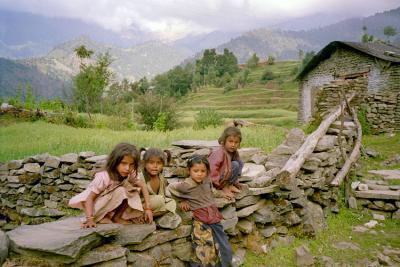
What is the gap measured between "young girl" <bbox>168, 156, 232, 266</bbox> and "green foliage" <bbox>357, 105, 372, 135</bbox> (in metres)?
13.1

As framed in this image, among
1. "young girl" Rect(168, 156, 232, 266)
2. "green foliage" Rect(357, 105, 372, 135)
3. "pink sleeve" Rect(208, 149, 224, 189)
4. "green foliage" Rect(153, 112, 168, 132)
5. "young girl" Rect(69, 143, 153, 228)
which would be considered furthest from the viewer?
"green foliage" Rect(153, 112, 168, 132)

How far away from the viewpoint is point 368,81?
16.3m

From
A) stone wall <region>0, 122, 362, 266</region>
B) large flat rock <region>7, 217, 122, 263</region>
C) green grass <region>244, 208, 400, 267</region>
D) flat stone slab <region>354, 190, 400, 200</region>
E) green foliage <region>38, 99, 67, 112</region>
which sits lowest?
green grass <region>244, 208, 400, 267</region>

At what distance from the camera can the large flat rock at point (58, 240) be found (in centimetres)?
264

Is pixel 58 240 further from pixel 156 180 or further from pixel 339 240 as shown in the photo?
pixel 339 240

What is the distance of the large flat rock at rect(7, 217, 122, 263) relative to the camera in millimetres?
2637

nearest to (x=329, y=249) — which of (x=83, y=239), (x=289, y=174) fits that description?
(x=289, y=174)

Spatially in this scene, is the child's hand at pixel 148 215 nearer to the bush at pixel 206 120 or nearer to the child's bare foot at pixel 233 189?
the child's bare foot at pixel 233 189

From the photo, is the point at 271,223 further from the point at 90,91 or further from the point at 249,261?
the point at 90,91

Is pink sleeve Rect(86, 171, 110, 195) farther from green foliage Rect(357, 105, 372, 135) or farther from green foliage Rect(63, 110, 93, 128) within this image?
green foliage Rect(357, 105, 372, 135)

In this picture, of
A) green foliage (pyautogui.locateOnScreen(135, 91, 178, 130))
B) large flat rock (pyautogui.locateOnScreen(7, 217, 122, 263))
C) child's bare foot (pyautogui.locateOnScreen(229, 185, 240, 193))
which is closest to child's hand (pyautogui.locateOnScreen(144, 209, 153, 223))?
large flat rock (pyautogui.locateOnScreen(7, 217, 122, 263))

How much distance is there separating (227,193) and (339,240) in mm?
2386

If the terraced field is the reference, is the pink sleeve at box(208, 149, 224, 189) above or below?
→ below

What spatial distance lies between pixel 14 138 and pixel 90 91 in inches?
415
